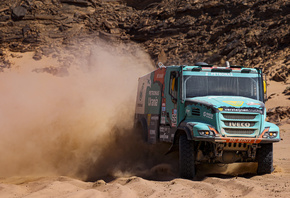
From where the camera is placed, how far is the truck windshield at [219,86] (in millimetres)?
11414

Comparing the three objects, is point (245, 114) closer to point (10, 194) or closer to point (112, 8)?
point (10, 194)

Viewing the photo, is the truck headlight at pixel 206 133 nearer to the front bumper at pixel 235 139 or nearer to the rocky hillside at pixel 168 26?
the front bumper at pixel 235 139

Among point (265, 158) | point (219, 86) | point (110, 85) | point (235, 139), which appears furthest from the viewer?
point (110, 85)

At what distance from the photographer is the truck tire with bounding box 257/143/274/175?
10906mm

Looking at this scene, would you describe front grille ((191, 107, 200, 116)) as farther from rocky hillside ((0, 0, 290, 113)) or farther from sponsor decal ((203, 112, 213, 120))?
rocky hillside ((0, 0, 290, 113))

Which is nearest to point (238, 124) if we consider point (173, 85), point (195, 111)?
point (195, 111)

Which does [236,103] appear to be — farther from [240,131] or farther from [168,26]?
[168,26]

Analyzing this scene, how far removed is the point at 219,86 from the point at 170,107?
1.34 m

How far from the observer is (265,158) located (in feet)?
35.8

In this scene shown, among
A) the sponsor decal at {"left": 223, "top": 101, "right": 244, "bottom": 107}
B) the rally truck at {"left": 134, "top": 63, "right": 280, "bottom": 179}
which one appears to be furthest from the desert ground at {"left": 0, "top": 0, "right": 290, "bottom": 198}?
the sponsor decal at {"left": 223, "top": 101, "right": 244, "bottom": 107}

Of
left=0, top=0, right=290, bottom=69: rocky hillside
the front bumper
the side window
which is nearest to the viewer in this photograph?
the front bumper

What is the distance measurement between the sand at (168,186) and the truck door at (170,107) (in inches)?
35.1

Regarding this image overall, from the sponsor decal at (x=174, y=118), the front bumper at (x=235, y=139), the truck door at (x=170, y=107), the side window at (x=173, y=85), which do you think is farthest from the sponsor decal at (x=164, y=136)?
the front bumper at (x=235, y=139)

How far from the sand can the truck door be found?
892 mm
